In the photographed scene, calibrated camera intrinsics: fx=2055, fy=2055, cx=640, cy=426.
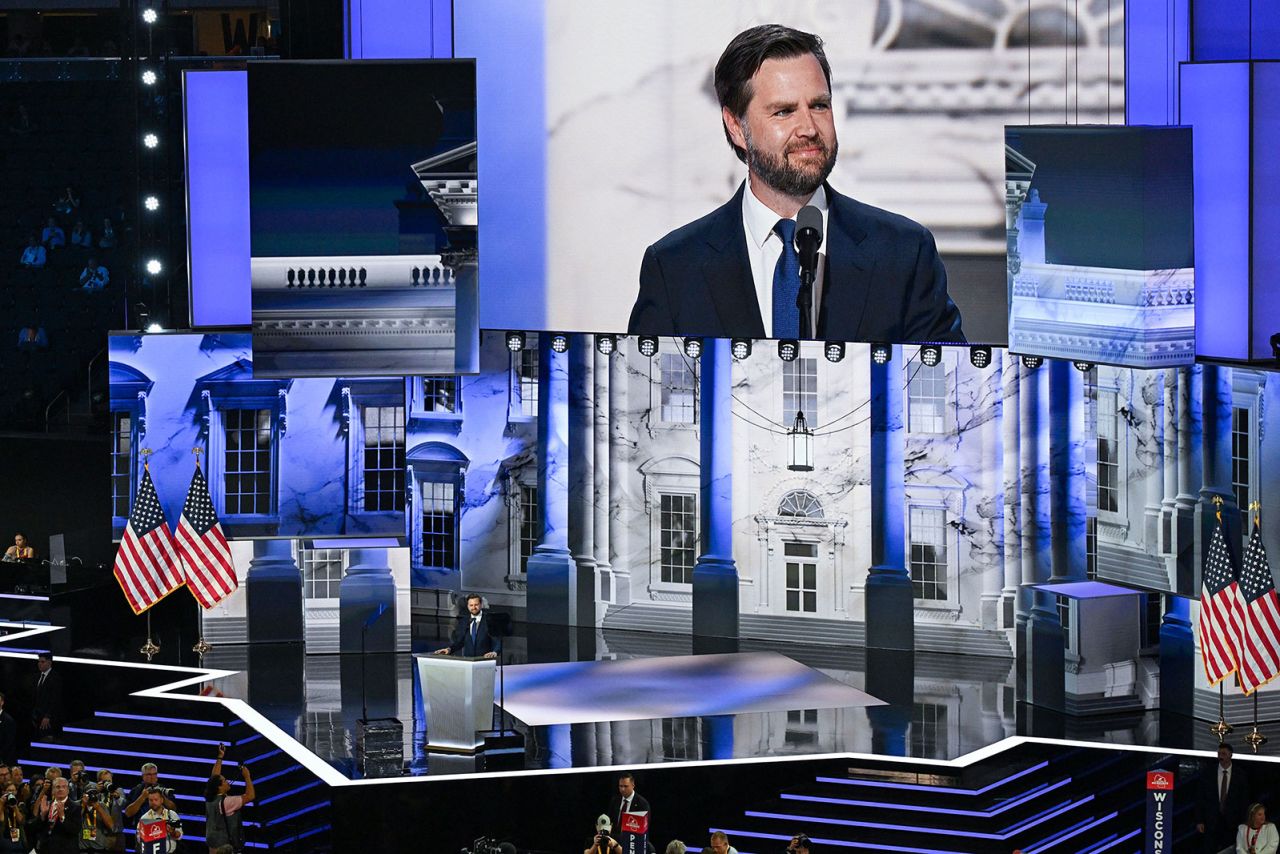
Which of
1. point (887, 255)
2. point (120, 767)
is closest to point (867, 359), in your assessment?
point (887, 255)

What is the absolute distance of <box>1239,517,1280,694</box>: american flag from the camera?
23734mm

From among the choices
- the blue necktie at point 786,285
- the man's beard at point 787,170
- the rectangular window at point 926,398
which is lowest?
the rectangular window at point 926,398

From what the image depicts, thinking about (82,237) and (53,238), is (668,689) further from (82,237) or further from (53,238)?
(53,238)

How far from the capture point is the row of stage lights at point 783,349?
28180 millimetres

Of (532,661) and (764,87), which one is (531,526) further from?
(764,87)

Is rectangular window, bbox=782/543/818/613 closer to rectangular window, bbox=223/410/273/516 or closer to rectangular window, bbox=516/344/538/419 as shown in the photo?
rectangular window, bbox=516/344/538/419

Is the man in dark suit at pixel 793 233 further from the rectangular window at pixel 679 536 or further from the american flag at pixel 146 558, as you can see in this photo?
the american flag at pixel 146 558

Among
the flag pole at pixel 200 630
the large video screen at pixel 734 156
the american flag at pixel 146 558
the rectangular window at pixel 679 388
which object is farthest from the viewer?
the rectangular window at pixel 679 388

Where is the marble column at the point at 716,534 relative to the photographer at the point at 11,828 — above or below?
above

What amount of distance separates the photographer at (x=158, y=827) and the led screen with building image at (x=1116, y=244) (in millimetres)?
12655

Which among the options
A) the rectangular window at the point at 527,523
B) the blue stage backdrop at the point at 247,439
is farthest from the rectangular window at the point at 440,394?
the rectangular window at the point at 527,523

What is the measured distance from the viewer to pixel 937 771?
75.5ft

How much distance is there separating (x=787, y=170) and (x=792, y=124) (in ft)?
2.06

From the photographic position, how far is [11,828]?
20844 mm
